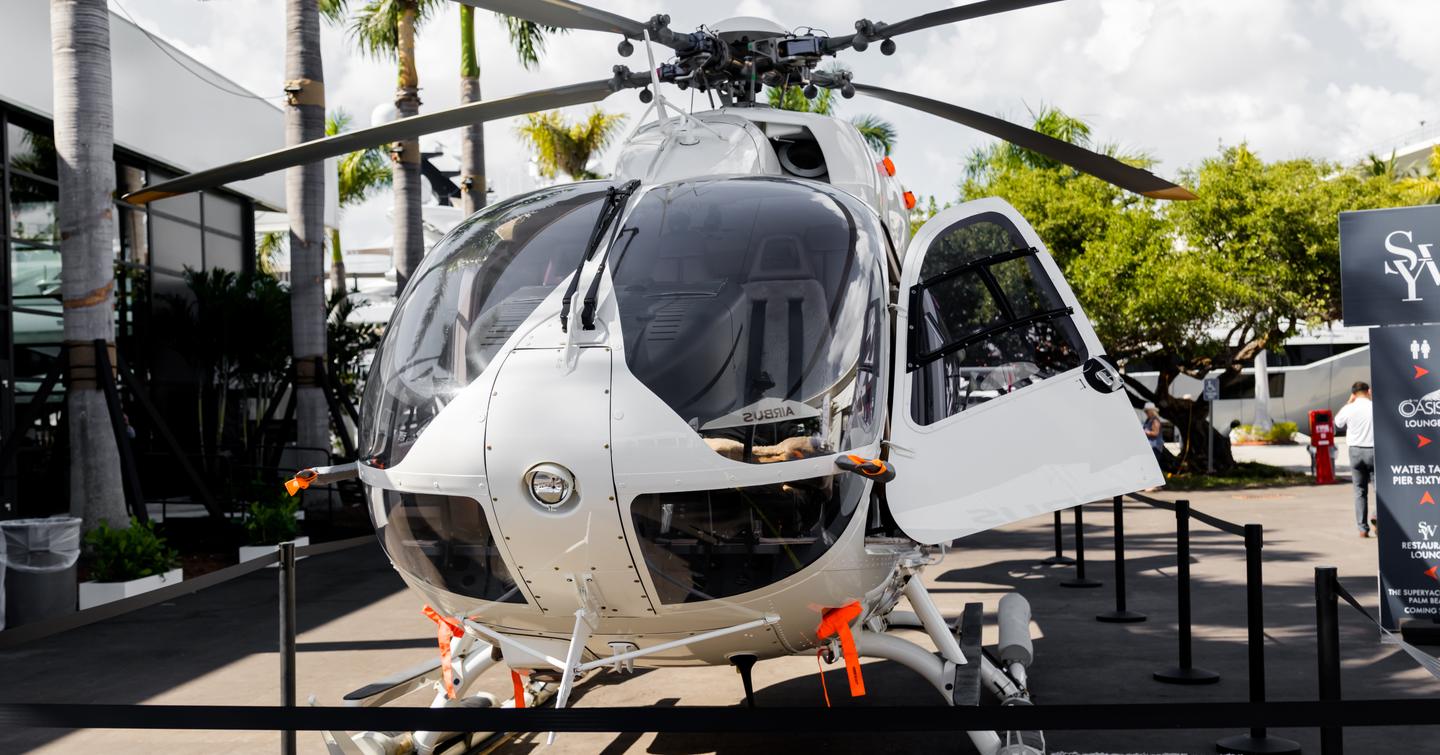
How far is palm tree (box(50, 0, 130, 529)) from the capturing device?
34.4 feet

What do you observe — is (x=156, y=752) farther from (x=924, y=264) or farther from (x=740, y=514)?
(x=924, y=264)

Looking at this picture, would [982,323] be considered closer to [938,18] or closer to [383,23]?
[938,18]

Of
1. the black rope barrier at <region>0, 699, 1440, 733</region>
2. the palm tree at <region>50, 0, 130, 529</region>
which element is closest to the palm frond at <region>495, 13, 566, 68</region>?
the palm tree at <region>50, 0, 130, 529</region>

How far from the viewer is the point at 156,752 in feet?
18.7

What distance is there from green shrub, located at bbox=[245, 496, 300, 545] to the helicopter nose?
9128 millimetres

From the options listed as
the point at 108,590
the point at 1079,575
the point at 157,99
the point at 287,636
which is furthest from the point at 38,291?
the point at 1079,575

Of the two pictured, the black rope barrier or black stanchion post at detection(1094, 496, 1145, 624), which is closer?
the black rope barrier

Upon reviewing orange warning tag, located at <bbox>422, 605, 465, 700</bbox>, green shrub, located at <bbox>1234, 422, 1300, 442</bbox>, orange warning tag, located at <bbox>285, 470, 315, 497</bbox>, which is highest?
orange warning tag, located at <bbox>285, 470, 315, 497</bbox>

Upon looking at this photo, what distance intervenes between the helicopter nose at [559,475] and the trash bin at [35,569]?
21.6 ft

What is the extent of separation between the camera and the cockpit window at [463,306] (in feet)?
14.3

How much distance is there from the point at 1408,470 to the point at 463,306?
20.0ft

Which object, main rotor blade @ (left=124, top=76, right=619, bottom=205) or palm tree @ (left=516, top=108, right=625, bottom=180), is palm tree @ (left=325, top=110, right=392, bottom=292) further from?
main rotor blade @ (left=124, top=76, right=619, bottom=205)

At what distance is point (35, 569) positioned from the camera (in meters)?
8.96

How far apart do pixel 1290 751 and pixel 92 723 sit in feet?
15.8
